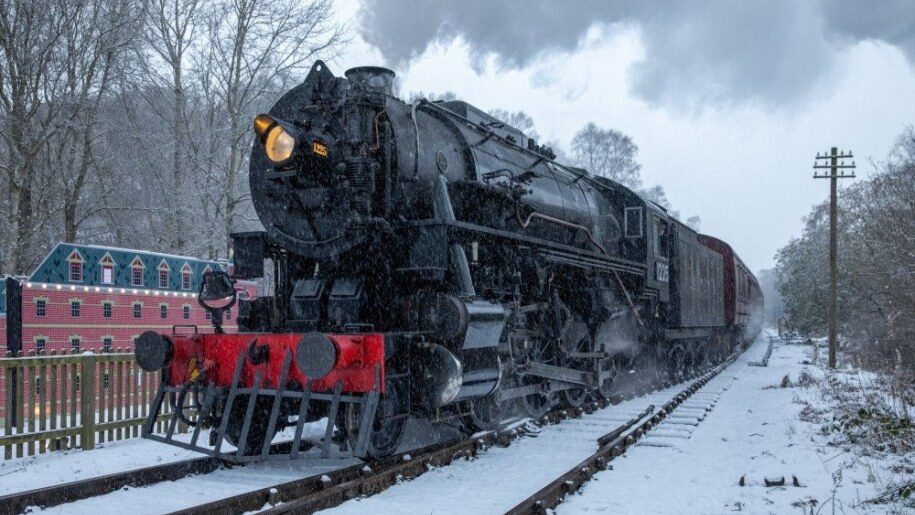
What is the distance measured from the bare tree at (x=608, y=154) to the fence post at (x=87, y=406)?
117ft

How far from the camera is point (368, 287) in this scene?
5.85 metres

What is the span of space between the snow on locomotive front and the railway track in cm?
22

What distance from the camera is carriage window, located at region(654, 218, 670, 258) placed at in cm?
1108

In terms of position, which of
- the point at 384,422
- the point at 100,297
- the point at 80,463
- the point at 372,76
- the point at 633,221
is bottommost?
the point at 80,463

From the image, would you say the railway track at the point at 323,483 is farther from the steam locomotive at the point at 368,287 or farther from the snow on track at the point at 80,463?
the snow on track at the point at 80,463

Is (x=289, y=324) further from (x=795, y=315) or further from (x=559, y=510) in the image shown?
(x=795, y=315)

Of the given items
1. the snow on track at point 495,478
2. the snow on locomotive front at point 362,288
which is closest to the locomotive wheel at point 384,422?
the snow on locomotive front at point 362,288

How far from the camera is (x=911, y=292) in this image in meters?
10.8

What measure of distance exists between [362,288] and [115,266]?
5638 millimetres

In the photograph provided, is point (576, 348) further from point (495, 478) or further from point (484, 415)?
point (495, 478)

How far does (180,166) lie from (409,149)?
1451cm

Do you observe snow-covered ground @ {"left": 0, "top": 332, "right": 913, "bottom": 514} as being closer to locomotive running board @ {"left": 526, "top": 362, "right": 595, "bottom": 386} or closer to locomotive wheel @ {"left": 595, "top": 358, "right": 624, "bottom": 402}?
locomotive running board @ {"left": 526, "top": 362, "right": 595, "bottom": 386}

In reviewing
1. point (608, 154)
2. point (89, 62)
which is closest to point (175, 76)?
point (89, 62)

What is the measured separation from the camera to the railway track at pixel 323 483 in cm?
439
